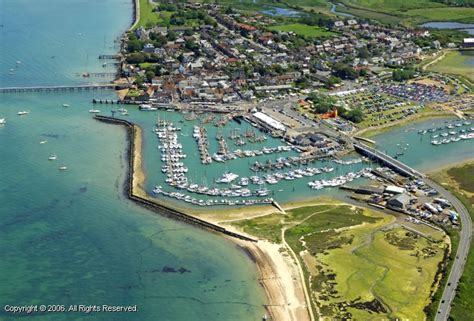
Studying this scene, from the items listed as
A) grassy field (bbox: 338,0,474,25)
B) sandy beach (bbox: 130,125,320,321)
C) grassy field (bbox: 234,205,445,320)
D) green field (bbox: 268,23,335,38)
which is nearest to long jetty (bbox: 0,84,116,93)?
sandy beach (bbox: 130,125,320,321)

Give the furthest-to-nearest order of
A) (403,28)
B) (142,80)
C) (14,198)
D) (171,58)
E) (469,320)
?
(403,28)
(171,58)
(142,80)
(14,198)
(469,320)

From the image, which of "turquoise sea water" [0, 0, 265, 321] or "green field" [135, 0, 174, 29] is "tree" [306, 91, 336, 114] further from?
"green field" [135, 0, 174, 29]

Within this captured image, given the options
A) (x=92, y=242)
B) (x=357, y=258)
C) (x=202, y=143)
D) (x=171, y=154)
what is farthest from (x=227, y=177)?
(x=357, y=258)

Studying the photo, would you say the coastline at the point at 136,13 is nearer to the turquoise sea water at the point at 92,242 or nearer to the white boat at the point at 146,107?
the white boat at the point at 146,107

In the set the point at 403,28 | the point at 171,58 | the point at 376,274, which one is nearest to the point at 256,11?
the point at 403,28

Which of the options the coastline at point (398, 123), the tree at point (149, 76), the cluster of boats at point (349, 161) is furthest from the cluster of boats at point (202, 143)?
the tree at point (149, 76)

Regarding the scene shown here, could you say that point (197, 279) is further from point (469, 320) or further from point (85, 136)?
point (85, 136)

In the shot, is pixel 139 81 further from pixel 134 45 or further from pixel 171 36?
pixel 171 36
